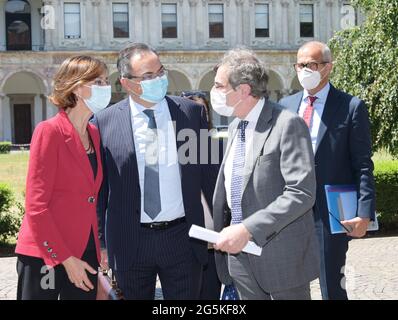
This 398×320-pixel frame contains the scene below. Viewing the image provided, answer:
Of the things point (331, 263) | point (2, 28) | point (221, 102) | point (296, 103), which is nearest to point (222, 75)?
point (221, 102)

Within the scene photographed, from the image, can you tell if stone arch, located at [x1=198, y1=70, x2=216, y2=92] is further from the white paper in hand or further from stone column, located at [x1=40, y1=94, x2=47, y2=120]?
the white paper in hand

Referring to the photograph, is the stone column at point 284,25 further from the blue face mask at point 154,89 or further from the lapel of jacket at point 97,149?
the lapel of jacket at point 97,149

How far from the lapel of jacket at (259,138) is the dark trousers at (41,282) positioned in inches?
44.5

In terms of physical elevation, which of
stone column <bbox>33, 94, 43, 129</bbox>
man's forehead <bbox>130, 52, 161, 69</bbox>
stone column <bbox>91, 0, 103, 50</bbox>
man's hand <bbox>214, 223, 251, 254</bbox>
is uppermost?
stone column <bbox>91, 0, 103, 50</bbox>

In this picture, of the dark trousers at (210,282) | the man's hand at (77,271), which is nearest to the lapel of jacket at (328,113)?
the dark trousers at (210,282)

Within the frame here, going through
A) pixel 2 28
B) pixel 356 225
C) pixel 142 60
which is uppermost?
pixel 2 28

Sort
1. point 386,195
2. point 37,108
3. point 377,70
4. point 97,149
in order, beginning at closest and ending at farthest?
point 97,149 < point 386,195 < point 377,70 < point 37,108

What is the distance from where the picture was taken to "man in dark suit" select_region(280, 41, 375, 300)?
443 centimetres

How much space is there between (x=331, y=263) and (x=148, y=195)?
1424mm

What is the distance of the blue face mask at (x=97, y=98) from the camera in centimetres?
372

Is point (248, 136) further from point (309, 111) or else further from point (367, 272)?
point (367, 272)

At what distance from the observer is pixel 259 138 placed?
340 cm

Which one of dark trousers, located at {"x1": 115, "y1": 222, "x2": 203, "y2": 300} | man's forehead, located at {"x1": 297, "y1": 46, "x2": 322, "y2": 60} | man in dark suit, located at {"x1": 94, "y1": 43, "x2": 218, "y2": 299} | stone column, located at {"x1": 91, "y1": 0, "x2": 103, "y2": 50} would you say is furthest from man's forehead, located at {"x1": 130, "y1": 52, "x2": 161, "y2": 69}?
stone column, located at {"x1": 91, "y1": 0, "x2": 103, "y2": 50}
